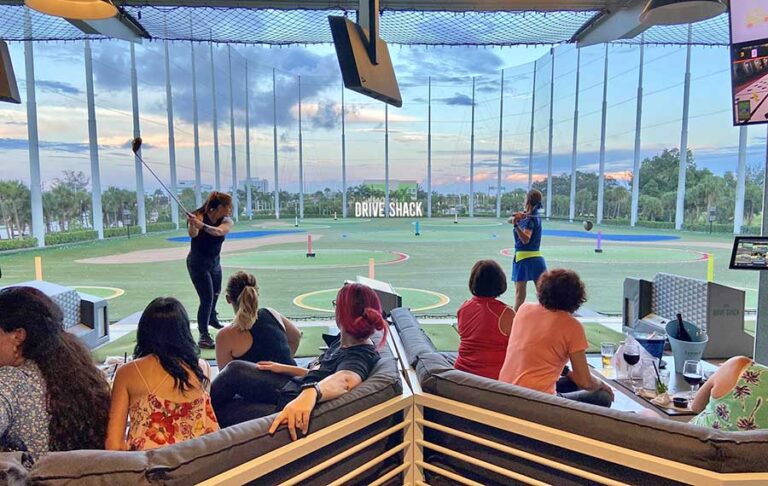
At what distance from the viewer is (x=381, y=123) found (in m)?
Result: 21.3

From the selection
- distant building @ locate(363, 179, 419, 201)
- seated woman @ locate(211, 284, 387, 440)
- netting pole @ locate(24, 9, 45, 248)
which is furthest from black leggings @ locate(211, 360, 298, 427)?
distant building @ locate(363, 179, 419, 201)

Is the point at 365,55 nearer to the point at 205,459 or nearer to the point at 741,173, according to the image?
the point at 205,459

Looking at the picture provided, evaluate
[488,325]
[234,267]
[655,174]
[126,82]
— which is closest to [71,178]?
[126,82]

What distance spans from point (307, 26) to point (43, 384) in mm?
4998

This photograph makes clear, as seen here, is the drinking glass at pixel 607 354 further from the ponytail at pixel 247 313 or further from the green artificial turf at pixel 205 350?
the green artificial turf at pixel 205 350

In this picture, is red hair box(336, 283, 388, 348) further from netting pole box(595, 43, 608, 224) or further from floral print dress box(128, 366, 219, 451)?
netting pole box(595, 43, 608, 224)

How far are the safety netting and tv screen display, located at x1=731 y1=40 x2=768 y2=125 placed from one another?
Result: 2023 millimetres

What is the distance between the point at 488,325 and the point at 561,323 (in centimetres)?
44

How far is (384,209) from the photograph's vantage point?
24.9 meters

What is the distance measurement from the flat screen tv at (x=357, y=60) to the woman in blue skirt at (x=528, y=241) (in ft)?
6.88

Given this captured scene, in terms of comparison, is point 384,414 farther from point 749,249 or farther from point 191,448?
point 749,249

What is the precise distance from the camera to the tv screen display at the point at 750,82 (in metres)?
2.49

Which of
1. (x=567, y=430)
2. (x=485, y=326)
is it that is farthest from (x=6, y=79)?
(x=567, y=430)

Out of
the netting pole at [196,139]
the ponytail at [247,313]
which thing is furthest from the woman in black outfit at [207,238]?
the netting pole at [196,139]
